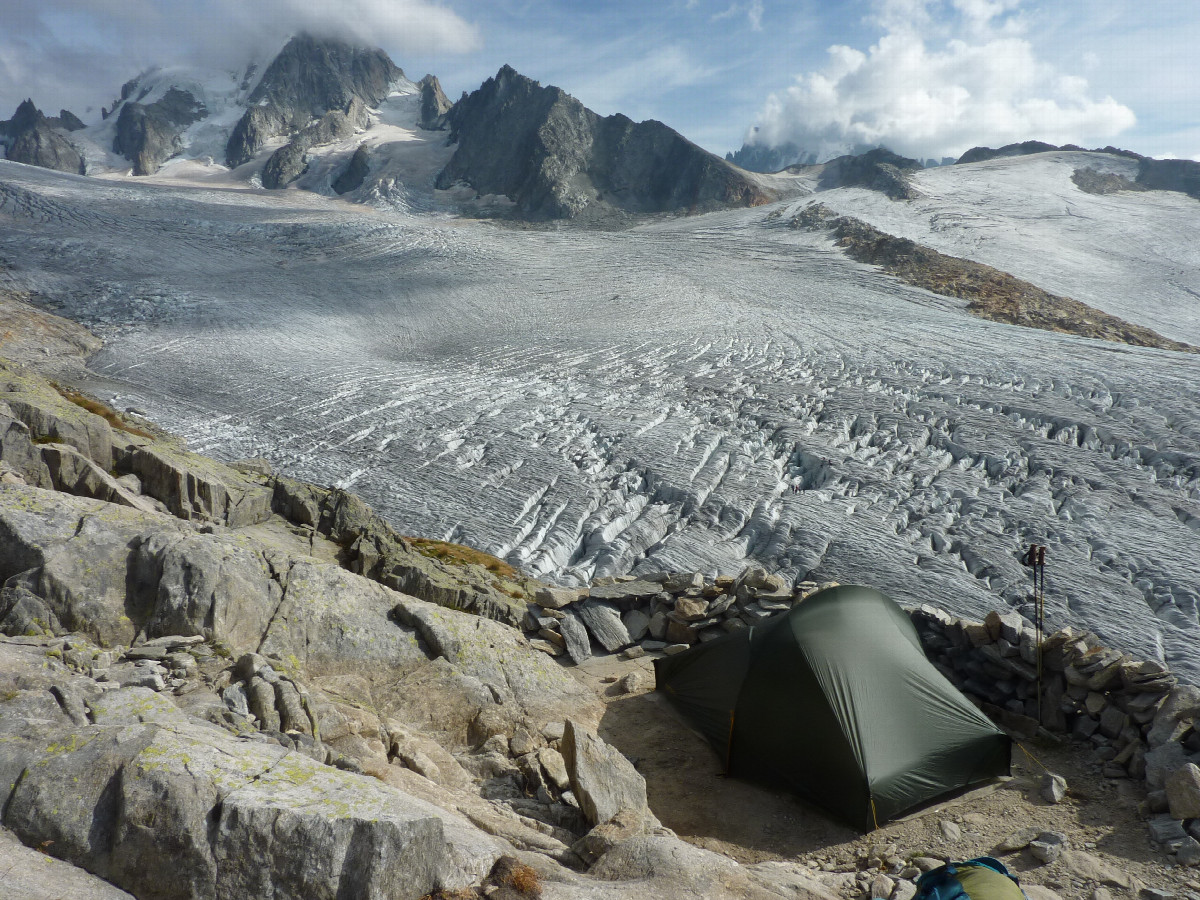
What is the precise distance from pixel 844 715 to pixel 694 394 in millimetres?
14398

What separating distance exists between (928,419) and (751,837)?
46.2 feet

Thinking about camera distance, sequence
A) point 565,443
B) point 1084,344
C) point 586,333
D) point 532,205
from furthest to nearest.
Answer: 1. point 532,205
2. point 586,333
3. point 1084,344
4. point 565,443

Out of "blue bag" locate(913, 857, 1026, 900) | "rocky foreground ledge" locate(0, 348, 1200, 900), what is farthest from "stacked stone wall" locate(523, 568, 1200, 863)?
"blue bag" locate(913, 857, 1026, 900)

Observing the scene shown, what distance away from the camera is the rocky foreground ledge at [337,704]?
11.9ft

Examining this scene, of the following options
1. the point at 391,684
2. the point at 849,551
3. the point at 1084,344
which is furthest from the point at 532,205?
the point at 391,684

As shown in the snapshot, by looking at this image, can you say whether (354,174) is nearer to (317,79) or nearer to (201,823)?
(317,79)

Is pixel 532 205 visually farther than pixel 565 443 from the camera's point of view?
Yes

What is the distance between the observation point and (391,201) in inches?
2694

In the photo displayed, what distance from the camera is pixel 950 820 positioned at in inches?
281

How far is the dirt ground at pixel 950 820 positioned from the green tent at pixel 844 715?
227 mm

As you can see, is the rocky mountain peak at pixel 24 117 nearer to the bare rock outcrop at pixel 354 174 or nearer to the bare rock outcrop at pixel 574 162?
the bare rock outcrop at pixel 354 174

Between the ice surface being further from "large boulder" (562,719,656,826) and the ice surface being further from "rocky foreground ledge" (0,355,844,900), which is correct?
"rocky foreground ledge" (0,355,844,900)

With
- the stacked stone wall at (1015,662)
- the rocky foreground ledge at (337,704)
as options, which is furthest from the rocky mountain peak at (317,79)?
the stacked stone wall at (1015,662)

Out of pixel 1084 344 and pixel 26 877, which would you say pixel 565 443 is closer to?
pixel 26 877
